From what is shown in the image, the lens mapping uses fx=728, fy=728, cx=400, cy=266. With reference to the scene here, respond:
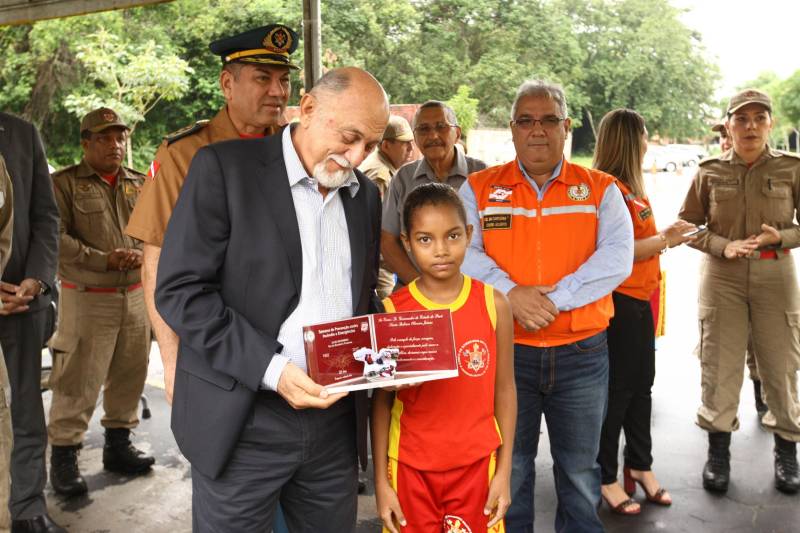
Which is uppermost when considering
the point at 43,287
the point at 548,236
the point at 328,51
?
the point at 328,51

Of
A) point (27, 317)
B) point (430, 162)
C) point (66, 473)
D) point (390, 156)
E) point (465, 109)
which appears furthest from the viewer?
point (465, 109)

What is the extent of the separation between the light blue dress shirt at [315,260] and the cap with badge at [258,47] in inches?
28.4

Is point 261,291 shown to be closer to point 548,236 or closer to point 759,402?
point 548,236

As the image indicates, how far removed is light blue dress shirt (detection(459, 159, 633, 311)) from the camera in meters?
2.86

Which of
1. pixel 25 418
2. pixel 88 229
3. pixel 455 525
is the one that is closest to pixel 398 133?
pixel 88 229

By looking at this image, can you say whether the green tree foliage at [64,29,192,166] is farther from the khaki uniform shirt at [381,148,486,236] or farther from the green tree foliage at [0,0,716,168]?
the khaki uniform shirt at [381,148,486,236]

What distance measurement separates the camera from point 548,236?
292cm

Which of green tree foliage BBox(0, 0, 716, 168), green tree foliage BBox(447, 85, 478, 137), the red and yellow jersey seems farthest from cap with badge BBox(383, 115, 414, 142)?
green tree foliage BBox(447, 85, 478, 137)

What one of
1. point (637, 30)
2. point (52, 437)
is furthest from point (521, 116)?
point (637, 30)

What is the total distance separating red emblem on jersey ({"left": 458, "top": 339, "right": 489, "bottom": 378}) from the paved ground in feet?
5.38

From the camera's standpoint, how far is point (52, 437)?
167 inches

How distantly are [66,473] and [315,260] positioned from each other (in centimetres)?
296

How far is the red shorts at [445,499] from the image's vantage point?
7.84 feet

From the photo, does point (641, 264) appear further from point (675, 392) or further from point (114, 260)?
point (114, 260)
